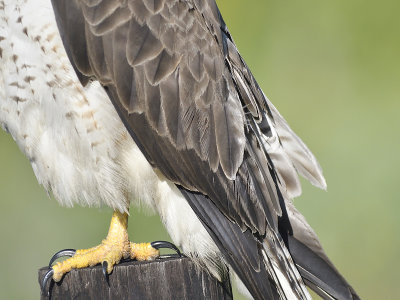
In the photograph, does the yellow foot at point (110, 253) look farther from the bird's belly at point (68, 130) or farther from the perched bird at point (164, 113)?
the bird's belly at point (68, 130)

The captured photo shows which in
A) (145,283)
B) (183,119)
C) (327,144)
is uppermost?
(183,119)

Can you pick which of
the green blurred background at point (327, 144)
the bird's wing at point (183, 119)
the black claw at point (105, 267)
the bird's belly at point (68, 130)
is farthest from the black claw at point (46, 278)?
the green blurred background at point (327, 144)

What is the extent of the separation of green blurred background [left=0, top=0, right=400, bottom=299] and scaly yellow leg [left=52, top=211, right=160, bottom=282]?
2.22 metres

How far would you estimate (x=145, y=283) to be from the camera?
13.1 feet

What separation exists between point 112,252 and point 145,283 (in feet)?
1.96

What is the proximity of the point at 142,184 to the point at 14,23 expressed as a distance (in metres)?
1.01

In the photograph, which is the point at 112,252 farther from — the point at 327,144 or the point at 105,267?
the point at 327,144

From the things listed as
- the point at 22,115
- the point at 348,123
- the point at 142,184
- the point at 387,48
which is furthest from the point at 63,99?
the point at 387,48

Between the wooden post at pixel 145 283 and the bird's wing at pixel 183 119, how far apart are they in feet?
0.84

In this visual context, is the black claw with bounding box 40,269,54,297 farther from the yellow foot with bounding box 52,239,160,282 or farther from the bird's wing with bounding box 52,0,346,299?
the bird's wing with bounding box 52,0,346,299

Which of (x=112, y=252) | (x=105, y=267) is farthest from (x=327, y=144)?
(x=105, y=267)

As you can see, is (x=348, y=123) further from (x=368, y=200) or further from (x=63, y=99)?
(x=63, y=99)

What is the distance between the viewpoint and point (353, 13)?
10969 millimetres

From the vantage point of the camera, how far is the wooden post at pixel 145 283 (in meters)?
3.98
